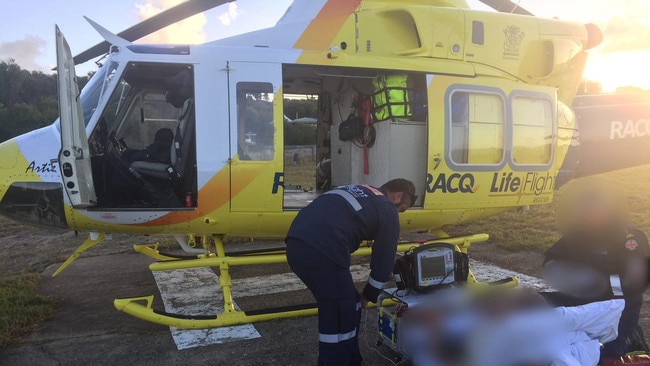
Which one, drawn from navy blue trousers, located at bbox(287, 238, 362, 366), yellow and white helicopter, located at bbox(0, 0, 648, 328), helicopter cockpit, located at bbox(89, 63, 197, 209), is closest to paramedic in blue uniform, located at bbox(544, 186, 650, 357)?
navy blue trousers, located at bbox(287, 238, 362, 366)

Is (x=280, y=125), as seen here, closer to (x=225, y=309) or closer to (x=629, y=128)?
(x=225, y=309)

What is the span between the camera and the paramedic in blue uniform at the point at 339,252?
118 inches

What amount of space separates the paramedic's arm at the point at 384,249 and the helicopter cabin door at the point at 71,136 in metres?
2.62

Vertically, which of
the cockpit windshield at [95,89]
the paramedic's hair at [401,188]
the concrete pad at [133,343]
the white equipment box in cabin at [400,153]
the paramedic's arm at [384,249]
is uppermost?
the cockpit windshield at [95,89]

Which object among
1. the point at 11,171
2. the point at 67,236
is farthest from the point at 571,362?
the point at 67,236

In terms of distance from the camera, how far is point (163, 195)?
4680 mm

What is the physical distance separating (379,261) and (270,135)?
6.31 ft

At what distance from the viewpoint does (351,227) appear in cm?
306

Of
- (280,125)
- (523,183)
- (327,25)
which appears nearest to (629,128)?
(523,183)

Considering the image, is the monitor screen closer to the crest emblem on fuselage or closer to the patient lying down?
the patient lying down

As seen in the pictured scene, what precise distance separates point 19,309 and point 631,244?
5.64m

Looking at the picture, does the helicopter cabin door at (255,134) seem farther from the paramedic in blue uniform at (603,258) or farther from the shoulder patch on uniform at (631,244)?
the shoulder patch on uniform at (631,244)

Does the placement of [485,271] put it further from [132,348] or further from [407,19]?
[132,348]

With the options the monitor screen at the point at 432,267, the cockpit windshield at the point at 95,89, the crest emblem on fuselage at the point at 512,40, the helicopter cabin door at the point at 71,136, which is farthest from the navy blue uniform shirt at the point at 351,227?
the crest emblem on fuselage at the point at 512,40
